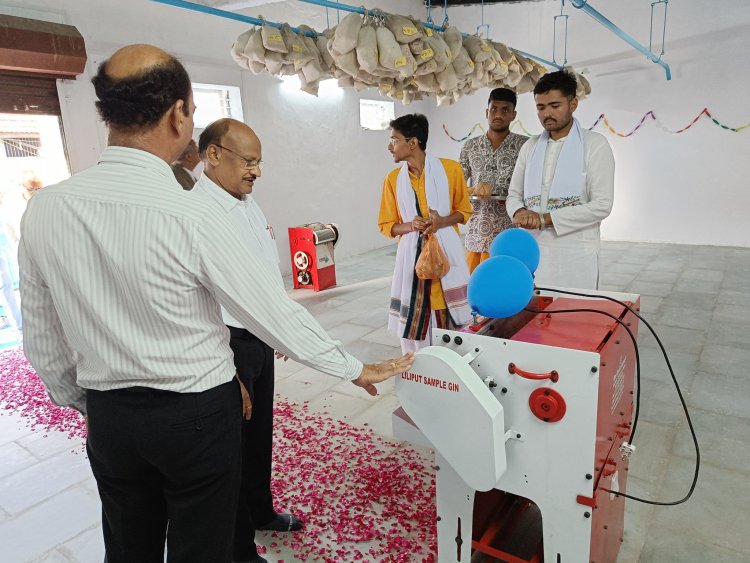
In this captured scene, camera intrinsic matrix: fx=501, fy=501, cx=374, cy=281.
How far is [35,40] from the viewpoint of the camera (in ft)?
12.5

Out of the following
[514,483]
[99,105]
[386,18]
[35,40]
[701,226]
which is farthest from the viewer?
[701,226]

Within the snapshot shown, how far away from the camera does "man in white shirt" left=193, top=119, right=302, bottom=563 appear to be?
1.62 meters

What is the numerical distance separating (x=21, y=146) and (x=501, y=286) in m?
4.71

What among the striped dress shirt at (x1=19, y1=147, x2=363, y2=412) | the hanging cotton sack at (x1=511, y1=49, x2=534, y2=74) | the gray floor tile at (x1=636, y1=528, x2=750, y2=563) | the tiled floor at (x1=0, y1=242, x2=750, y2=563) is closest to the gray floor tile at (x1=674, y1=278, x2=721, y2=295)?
the tiled floor at (x1=0, y1=242, x2=750, y2=563)

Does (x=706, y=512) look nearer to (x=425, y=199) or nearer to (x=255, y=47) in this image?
(x=425, y=199)

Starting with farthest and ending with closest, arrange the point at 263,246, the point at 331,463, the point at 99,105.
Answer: the point at 331,463 → the point at 263,246 → the point at 99,105

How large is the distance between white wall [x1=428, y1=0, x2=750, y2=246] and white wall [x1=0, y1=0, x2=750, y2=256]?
1cm

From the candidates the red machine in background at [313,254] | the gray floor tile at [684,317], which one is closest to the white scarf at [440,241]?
the gray floor tile at [684,317]

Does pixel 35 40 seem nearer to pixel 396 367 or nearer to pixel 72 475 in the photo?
pixel 72 475

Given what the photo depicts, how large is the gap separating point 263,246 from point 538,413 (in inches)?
39.9

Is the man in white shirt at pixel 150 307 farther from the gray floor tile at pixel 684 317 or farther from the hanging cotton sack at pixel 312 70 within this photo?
the gray floor tile at pixel 684 317

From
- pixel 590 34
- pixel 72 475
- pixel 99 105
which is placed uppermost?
pixel 590 34

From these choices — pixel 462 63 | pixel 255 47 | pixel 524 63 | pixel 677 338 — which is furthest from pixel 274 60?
pixel 677 338

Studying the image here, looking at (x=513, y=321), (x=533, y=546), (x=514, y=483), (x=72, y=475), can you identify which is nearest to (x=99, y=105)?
(x=513, y=321)
